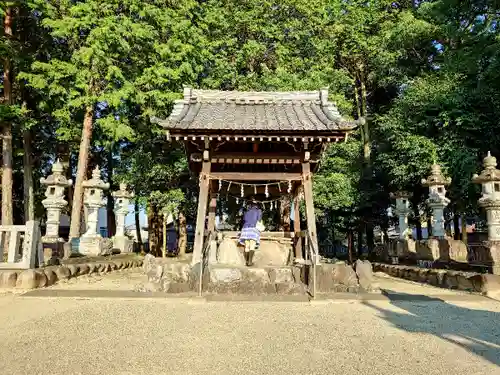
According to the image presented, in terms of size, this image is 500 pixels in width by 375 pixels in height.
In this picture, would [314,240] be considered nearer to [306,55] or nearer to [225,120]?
[225,120]

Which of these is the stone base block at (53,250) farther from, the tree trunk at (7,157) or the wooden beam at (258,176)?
the tree trunk at (7,157)

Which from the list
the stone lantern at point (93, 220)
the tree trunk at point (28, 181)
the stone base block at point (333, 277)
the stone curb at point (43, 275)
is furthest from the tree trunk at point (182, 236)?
the stone base block at point (333, 277)

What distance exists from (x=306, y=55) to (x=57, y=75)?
12.2 metres

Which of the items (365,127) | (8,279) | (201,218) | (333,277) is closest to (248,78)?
(365,127)

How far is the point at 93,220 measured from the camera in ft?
45.1

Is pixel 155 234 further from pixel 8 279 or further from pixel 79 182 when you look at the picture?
pixel 8 279

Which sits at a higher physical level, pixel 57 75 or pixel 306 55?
pixel 306 55

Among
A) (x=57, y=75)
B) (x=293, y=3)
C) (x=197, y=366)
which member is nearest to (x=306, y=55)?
(x=293, y=3)

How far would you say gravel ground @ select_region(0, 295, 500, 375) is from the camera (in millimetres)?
3434

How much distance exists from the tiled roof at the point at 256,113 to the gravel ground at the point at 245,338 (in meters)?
4.06

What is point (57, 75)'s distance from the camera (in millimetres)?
14805

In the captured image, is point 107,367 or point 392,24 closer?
point 107,367

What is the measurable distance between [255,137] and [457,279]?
18.8ft

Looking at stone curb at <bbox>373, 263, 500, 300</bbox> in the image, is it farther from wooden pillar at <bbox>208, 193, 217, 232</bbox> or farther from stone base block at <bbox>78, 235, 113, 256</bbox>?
stone base block at <bbox>78, 235, 113, 256</bbox>
